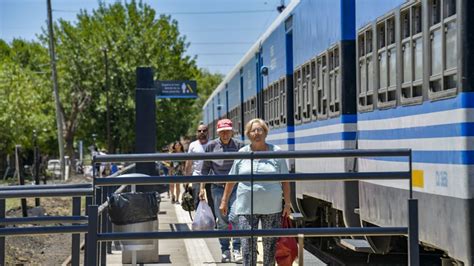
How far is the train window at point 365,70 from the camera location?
11766 mm

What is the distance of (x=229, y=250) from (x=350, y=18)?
353 cm

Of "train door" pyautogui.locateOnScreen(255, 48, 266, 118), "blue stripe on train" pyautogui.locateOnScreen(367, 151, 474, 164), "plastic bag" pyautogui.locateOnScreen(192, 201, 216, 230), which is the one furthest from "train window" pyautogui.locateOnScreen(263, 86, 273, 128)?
"blue stripe on train" pyautogui.locateOnScreen(367, 151, 474, 164)

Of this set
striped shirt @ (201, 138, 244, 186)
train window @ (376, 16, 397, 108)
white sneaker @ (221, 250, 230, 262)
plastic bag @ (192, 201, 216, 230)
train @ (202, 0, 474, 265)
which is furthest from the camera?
white sneaker @ (221, 250, 230, 262)

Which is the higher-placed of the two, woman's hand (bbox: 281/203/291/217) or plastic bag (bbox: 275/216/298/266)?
woman's hand (bbox: 281/203/291/217)

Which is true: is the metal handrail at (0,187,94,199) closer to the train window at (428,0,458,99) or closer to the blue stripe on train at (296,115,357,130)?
the train window at (428,0,458,99)

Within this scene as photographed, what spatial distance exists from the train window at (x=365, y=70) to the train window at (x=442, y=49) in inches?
105

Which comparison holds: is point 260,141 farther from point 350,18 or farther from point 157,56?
point 157,56

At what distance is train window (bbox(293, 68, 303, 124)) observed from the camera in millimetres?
17406

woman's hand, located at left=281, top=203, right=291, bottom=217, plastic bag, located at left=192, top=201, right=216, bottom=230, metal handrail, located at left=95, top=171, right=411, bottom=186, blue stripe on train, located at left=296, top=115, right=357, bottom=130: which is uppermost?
blue stripe on train, located at left=296, top=115, right=357, bottom=130

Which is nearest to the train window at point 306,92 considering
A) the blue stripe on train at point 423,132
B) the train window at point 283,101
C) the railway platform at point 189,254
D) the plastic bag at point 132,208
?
the train window at point 283,101

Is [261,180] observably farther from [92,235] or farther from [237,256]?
[237,256]

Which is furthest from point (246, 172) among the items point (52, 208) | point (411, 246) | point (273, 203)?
point (52, 208)

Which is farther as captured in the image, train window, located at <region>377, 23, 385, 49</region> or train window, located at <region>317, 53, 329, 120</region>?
train window, located at <region>317, 53, 329, 120</region>

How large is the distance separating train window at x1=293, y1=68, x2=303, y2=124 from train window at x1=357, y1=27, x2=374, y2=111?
15.7 ft
